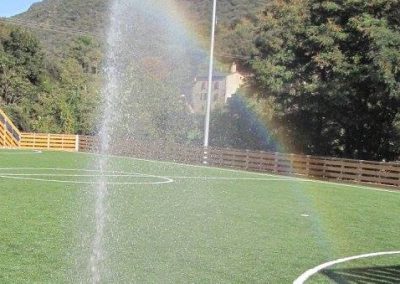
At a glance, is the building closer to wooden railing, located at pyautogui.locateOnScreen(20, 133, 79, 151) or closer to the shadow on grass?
wooden railing, located at pyautogui.locateOnScreen(20, 133, 79, 151)

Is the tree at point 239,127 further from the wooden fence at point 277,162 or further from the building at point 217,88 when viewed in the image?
the building at point 217,88

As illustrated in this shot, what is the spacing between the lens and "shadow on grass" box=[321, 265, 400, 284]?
7.76m

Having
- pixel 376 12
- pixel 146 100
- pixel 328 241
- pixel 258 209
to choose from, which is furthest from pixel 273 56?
pixel 328 241

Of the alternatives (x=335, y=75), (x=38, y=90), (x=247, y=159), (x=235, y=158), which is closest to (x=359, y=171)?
(x=335, y=75)

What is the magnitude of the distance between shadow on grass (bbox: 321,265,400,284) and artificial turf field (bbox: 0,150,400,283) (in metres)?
0.01

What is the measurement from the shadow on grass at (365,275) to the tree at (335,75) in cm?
2079

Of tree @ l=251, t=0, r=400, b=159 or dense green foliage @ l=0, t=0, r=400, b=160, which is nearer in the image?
tree @ l=251, t=0, r=400, b=159

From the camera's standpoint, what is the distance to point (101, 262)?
7914 mm

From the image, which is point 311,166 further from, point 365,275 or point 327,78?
point 365,275

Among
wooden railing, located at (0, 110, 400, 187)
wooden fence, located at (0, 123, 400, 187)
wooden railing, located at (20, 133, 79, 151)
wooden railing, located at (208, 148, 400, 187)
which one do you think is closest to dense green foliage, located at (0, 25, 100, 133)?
wooden railing, located at (20, 133, 79, 151)

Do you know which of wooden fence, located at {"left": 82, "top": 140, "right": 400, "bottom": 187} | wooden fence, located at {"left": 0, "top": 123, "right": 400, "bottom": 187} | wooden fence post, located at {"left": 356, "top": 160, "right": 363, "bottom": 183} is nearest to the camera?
wooden fence, located at {"left": 82, "top": 140, "right": 400, "bottom": 187}

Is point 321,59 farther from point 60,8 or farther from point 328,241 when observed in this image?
point 60,8

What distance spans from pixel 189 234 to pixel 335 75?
76.8 ft

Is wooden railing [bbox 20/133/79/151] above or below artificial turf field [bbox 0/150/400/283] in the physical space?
below
